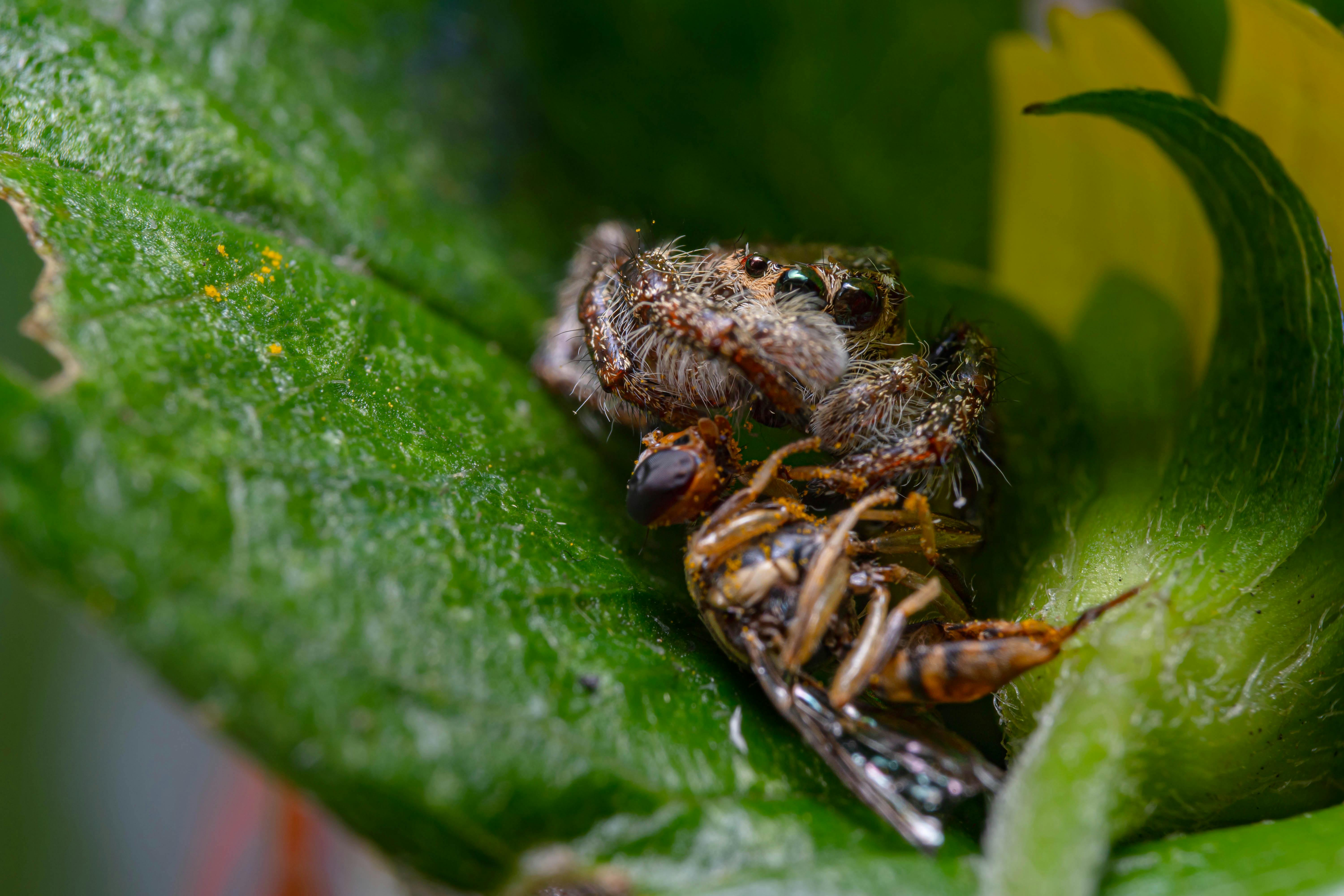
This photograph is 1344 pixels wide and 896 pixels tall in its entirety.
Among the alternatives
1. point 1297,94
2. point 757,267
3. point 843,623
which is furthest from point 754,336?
point 1297,94

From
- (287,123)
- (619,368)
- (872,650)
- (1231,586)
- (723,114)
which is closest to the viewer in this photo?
(1231,586)

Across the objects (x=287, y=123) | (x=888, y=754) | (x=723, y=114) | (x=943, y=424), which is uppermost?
(x=723, y=114)

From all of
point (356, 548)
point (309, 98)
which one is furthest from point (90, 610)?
point (309, 98)

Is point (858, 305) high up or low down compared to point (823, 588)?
up

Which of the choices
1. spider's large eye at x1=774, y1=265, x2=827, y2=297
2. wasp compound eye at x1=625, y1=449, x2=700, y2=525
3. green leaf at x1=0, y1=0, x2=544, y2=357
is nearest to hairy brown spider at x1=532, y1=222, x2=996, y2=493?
spider's large eye at x1=774, y1=265, x2=827, y2=297

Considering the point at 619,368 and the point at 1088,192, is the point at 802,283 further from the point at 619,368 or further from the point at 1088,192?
the point at 1088,192

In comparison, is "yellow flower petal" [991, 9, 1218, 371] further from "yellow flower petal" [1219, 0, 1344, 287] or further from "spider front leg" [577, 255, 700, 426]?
"spider front leg" [577, 255, 700, 426]

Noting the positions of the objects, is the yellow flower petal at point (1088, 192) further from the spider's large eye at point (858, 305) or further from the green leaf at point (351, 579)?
the green leaf at point (351, 579)
